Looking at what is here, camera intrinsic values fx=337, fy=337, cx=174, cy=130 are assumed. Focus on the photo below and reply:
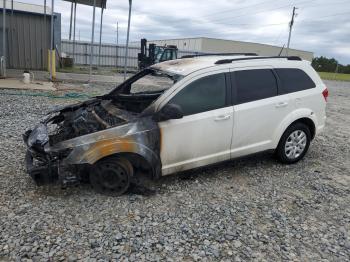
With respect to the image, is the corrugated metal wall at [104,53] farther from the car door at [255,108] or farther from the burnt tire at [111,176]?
the burnt tire at [111,176]

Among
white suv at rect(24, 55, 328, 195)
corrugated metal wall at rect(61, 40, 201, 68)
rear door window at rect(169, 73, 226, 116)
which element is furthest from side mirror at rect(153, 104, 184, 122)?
corrugated metal wall at rect(61, 40, 201, 68)

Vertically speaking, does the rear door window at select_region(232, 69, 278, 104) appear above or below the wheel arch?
above

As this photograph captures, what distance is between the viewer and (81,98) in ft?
38.8

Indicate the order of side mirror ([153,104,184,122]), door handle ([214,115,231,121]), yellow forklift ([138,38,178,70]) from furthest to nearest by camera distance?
yellow forklift ([138,38,178,70]) → door handle ([214,115,231,121]) → side mirror ([153,104,184,122])

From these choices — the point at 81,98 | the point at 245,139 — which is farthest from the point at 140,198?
the point at 81,98

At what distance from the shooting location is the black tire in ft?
17.8

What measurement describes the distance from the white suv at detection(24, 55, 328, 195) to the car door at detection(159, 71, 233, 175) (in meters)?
0.01

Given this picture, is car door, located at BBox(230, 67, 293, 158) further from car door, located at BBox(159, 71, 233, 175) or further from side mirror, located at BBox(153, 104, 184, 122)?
side mirror, located at BBox(153, 104, 184, 122)

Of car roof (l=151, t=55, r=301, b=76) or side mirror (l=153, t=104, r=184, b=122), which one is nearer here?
side mirror (l=153, t=104, r=184, b=122)

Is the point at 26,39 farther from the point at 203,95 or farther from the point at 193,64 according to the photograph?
the point at 203,95

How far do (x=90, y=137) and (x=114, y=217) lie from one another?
0.98 m

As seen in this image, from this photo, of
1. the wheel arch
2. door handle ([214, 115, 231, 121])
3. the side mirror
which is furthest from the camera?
the wheel arch

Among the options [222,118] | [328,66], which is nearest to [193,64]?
[222,118]

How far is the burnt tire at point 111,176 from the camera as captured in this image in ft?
13.6
